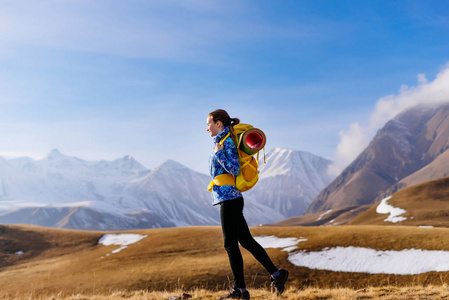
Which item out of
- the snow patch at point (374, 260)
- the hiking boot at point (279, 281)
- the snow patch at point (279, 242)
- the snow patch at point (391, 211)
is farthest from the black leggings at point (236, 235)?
the snow patch at point (391, 211)

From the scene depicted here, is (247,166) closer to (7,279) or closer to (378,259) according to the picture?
(378,259)

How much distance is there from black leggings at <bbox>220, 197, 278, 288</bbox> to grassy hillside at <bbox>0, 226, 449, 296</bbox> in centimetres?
1548

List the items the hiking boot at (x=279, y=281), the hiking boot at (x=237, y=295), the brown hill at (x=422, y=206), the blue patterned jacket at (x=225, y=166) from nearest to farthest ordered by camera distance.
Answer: the blue patterned jacket at (x=225, y=166) → the hiking boot at (x=237, y=295) → the hiking boot at (x=279, y=281) → the brown hill at (x=422, y=206)

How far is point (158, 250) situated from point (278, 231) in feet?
57.4

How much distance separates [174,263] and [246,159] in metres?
34.7

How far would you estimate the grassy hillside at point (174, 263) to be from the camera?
31250mm

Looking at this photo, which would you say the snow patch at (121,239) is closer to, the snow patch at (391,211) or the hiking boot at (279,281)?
the hiking boot at (279,281)

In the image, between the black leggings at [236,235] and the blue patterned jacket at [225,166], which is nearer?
the blue patterned jacket at [225,166]

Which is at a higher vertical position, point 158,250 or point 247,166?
point 247,166

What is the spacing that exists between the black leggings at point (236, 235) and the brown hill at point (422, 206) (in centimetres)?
8517

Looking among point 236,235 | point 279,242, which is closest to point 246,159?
point 236,235

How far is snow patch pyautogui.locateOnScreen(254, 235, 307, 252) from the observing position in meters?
40.4

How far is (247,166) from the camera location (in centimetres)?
750

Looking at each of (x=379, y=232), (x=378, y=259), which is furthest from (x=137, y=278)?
(x=379, y=232)
